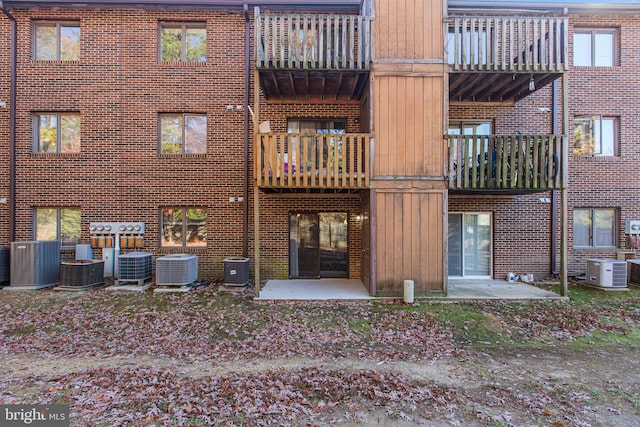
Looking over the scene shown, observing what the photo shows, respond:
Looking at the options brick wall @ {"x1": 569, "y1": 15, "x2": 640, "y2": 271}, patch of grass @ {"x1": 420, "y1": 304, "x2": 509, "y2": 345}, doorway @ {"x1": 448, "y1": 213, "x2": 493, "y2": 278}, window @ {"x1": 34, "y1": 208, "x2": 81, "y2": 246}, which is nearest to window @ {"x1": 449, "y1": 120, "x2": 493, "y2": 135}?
doorway @ {"x1": 448, "y1": 213, "x2": 493, "y2": 278}

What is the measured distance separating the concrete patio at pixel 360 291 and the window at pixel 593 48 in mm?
7403

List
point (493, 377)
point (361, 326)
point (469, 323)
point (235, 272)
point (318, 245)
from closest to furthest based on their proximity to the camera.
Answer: point (493, 377), point (361, 326), point (469, 323), point (235, 272), point (318, 245)

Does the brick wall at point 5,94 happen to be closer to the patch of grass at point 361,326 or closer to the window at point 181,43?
the window at point 181,43

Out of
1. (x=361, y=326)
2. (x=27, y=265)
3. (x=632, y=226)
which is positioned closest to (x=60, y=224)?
(x=27, y=265)

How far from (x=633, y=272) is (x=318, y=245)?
9352 millimetres

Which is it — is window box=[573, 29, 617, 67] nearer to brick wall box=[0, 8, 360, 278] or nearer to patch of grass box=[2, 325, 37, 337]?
brick wall box=[0, 8, 360, 278]

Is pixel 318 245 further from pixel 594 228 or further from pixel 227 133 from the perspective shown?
pixel 594 228

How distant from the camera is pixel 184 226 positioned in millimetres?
9961

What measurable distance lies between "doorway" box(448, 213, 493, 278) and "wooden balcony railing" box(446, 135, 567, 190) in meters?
2.28

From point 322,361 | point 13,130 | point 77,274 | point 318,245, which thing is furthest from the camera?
point 318,245

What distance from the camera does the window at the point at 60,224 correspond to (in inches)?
388

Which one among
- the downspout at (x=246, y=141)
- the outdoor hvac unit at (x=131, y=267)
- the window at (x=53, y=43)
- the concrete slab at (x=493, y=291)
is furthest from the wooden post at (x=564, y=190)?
the window at (x=53, y=43)

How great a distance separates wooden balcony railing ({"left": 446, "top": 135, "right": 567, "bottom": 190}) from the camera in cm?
778

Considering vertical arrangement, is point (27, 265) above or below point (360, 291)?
above
